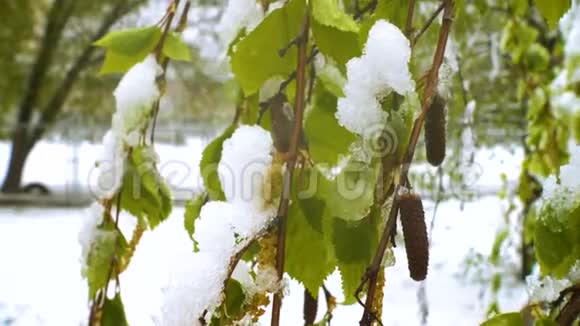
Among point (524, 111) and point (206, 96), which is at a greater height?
point (206, 96)

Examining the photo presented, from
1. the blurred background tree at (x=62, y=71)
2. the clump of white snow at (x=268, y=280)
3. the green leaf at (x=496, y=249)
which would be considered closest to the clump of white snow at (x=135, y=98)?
the clump of white snow at (x=268, y=280)

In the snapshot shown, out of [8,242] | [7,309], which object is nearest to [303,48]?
[7,309]

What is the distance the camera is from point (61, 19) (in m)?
5.98

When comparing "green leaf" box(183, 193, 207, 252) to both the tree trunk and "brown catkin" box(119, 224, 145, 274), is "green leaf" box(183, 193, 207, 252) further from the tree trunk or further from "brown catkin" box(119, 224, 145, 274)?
the tree trunk

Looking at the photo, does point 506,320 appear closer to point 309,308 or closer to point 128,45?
point 309,308

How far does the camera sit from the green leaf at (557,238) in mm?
357

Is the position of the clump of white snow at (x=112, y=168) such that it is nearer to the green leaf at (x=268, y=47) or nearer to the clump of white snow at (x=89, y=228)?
the clump of white snow at (x=89, y=228)

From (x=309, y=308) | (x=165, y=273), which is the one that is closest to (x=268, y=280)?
(x=309, y=308)

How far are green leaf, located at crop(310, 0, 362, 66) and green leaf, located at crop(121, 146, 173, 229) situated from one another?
196mm

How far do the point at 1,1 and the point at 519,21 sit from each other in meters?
5.33

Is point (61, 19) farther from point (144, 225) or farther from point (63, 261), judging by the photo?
point (144, 225)

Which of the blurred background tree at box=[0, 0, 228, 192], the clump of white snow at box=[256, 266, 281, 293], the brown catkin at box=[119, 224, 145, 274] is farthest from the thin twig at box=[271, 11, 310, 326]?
the blurred background tree at box=[0, 0, 228, 192]

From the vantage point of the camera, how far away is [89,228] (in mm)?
490

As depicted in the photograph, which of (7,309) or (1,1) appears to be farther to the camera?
(1,1)
